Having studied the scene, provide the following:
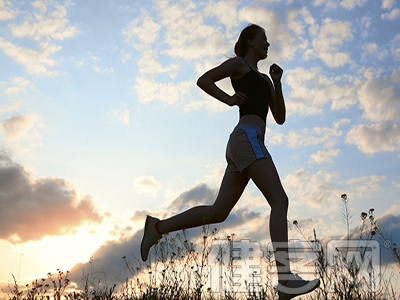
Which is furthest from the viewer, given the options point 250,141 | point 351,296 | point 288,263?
point 250,141

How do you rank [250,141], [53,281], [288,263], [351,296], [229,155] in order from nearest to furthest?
[351,296] < [288,263] < [250,141] < [229,155] < [53,281]

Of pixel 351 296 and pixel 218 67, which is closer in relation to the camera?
pixel 351 296

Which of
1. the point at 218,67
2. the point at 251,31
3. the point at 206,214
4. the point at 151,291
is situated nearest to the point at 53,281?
the point at 151,291

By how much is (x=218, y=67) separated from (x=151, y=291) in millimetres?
2261

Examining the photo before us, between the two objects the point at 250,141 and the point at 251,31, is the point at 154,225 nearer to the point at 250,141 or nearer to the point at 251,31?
the point at 250,141

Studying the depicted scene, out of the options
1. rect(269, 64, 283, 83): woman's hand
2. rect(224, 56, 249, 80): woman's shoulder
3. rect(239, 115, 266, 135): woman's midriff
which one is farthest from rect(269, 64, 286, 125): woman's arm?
rect(239, 115, 266, 135): woman's midriff

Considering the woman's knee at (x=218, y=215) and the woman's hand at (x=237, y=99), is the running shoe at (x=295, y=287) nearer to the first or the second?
the woman's knee at (x=218, y=215)

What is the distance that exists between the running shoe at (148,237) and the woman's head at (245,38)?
6.56ft

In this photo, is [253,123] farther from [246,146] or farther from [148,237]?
[148,237]

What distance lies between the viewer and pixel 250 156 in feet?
14.0

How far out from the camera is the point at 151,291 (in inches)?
179

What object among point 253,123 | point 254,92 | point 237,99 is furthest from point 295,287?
point 254,92

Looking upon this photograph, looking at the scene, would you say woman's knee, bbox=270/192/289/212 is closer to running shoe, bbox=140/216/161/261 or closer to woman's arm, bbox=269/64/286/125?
woman's arm, bbox=269/64/286/125

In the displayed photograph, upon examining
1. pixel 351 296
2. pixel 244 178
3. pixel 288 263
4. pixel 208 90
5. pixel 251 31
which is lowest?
pixel 351 296
